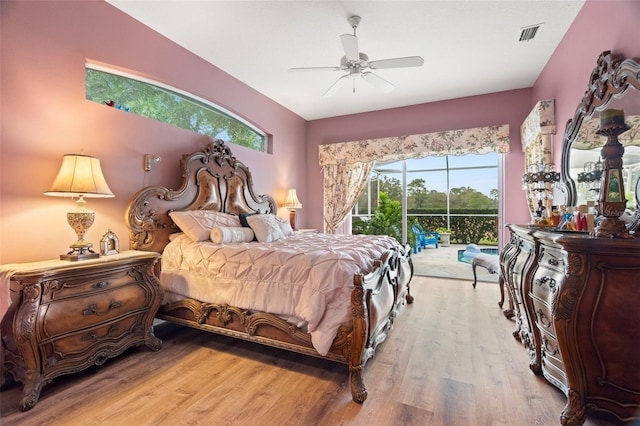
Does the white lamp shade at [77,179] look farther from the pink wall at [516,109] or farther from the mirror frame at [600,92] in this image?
the pink wall at [516,109]

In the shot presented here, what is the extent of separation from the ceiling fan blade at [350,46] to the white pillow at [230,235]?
2.02 meters

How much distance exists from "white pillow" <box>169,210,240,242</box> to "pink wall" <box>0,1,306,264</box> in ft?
1.52

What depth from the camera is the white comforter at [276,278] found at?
74.4 inches

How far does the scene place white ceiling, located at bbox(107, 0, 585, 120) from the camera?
2584 millimetres

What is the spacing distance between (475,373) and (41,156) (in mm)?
3602

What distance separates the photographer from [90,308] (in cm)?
195

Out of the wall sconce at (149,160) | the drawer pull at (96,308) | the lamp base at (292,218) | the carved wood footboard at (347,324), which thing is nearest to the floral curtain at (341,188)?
the lamp base at (292,218)

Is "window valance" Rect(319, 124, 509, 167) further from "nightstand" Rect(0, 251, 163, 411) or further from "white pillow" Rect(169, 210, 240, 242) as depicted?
Result: "nightstand" Rect(0, 251, 163, 411)

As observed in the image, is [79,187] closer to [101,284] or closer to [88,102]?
[101,284]

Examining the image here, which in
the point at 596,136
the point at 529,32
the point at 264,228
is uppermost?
the point at 529,32

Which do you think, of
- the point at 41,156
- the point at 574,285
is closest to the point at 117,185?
the point at 41,156

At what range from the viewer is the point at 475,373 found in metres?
2.04

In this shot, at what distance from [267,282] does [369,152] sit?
11.9 feet

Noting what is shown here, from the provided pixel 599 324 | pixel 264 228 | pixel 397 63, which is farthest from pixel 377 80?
pixel 599 324
